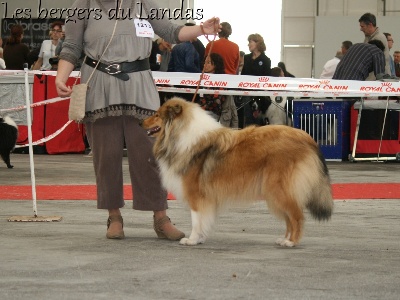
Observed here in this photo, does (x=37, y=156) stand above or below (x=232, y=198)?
below

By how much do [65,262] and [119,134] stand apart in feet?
4.23

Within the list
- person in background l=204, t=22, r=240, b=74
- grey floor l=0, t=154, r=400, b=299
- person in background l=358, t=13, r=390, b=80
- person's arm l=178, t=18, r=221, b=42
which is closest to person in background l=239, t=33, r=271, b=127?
person in background l=204, t=22, r=240, b=74

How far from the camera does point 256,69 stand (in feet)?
49.8

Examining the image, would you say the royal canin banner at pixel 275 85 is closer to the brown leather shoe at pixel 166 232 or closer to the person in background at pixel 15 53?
the person in background at pixel 15 53

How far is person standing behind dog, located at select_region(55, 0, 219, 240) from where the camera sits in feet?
19.4

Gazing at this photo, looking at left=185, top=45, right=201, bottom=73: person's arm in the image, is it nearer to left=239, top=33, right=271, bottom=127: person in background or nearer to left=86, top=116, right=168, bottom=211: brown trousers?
left=239, top=33, right=271, bottom=127: person in background

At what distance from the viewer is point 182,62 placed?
1393 cm

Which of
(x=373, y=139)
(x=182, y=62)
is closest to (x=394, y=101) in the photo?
(x=373, y=139)

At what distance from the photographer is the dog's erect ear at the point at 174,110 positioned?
223 inches

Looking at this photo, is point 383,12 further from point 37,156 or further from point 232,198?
point 232,198

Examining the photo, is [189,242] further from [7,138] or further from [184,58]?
[184,58]

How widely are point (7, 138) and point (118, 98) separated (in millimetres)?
6447

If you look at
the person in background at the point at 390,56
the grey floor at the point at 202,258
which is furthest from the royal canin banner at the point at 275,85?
the grey floor at the point at 202,258

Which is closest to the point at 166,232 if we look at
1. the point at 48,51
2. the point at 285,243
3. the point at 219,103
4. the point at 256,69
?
the point at 285,243
